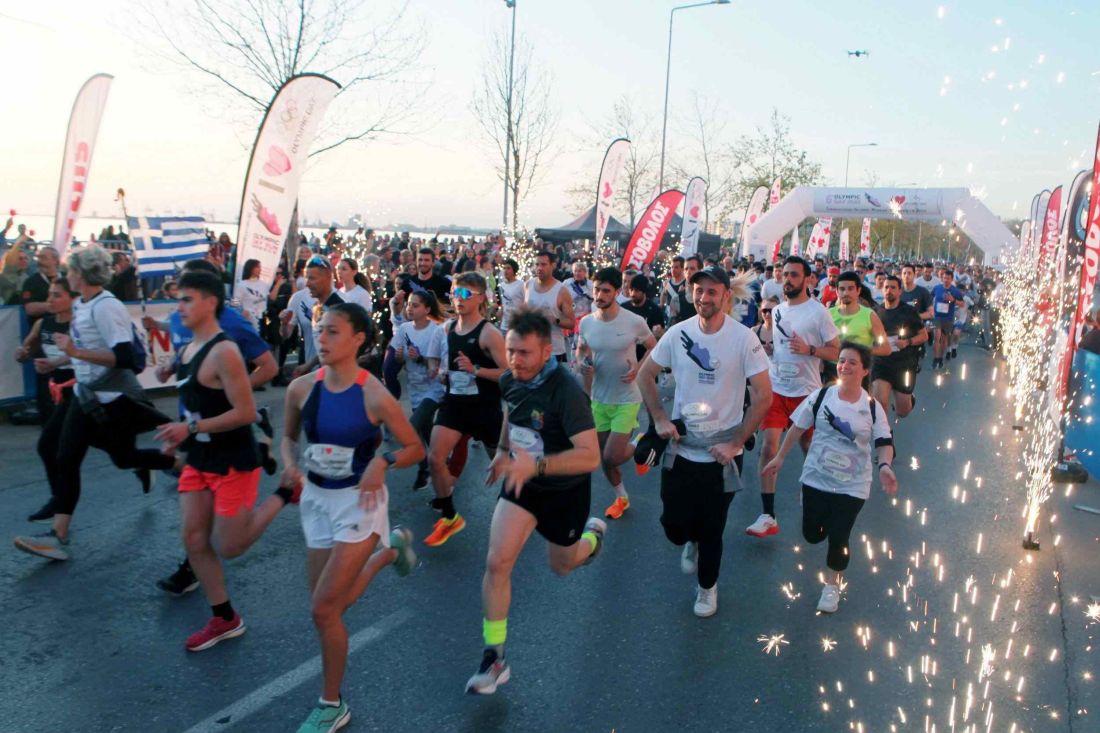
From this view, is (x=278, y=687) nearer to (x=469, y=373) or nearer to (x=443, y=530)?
(x=443, y=530)

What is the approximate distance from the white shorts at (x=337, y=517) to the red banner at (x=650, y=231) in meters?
14.3

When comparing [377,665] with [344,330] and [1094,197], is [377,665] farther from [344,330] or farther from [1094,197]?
[1094,197]

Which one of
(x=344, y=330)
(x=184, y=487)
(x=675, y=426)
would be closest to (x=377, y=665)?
(x=184, y=487)

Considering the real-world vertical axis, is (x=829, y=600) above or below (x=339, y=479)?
below

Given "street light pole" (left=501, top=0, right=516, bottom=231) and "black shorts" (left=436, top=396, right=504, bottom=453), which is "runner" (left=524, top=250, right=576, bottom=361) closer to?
"black shorts" (left=436, top=396, right=504, bottom=453)

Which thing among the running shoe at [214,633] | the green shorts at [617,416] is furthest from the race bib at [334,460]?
the green shorts at [617,416]

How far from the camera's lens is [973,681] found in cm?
409

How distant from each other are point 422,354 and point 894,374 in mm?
4834

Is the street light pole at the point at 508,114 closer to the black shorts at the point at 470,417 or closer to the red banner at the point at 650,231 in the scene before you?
the red banner at the point at 650,231

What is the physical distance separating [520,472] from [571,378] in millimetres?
624

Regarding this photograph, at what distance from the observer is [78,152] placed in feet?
36.8

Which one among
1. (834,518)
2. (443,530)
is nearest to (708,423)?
(834,518)

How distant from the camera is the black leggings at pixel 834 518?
491 cm

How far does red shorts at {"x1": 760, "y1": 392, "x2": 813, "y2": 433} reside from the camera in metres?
6.60
